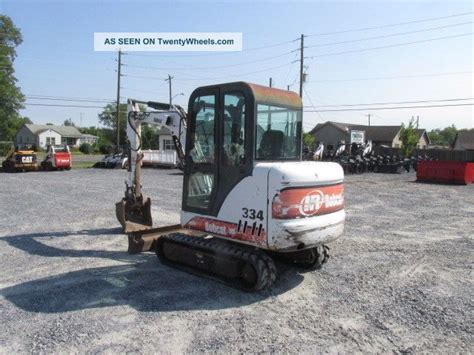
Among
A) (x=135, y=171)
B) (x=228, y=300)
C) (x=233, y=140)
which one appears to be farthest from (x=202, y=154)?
A: (x=135, y=171)

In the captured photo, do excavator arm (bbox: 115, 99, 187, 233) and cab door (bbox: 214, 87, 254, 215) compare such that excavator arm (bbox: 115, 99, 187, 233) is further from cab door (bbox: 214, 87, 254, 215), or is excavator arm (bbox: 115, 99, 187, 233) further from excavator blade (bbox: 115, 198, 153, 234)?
cab door (bbox: 214, 87, 254, 215)

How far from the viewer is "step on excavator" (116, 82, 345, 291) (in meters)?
5.18

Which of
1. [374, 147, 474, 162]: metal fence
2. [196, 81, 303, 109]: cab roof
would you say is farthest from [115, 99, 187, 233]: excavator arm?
[374, 147, 474, 162]: metal fence

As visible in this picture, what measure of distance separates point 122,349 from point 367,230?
712 centimetres

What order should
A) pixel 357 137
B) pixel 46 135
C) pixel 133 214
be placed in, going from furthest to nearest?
pixel 46 135, pixel 357 137, pixel 133 214

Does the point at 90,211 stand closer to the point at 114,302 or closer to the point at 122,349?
the point at 114,302

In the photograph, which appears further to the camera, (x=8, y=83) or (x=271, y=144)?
(x=8, y=83)

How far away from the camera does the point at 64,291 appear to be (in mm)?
5516

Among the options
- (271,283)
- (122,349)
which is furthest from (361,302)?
(122,349)

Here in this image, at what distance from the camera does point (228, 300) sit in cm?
530

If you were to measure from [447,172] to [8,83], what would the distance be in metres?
59.3

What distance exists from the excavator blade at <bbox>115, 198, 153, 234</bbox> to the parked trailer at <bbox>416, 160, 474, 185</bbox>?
1911 centimetres

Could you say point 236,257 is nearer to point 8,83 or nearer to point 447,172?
point 447,172

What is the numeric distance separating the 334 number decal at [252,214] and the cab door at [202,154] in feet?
2.04
